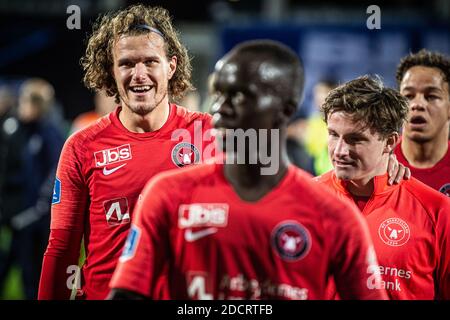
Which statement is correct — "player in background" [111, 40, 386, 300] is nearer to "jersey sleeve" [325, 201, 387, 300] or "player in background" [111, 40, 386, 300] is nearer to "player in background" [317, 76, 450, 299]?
"jersey sleeve" [325, 201, 387, 300]

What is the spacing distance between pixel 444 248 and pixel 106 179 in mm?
1683

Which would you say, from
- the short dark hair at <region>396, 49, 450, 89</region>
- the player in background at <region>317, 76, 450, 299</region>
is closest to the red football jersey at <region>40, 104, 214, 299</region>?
the player in background at <region>317, 76, 450, 299</region>

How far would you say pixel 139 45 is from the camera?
13.1ft

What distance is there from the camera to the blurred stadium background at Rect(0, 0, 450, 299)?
444 inches

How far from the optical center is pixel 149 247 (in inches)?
105

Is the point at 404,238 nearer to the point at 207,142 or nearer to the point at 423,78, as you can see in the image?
the point at 207,142

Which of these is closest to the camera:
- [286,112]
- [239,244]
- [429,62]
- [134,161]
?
[239,244]

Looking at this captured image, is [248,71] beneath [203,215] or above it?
above

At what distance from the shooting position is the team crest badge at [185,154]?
3.96 meters

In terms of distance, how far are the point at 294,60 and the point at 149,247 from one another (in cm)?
81

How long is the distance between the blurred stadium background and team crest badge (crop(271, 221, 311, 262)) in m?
7.03

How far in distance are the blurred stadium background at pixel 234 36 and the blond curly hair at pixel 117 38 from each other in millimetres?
5258

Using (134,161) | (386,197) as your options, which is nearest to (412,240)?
(386,197)

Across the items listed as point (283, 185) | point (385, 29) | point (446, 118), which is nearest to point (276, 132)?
point (283, 185)
